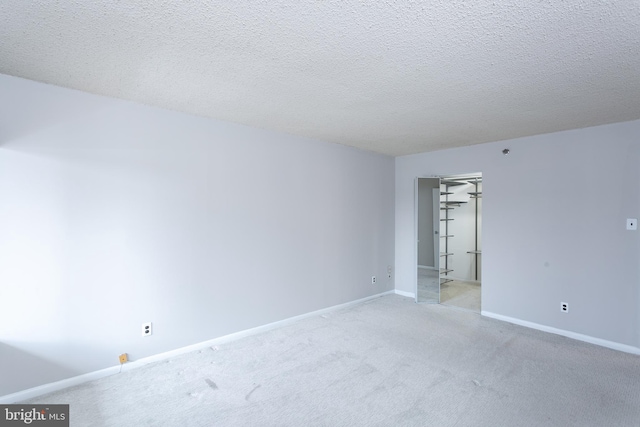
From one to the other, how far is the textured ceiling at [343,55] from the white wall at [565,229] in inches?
21.0

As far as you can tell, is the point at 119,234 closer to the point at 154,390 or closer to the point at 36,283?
the point at 36,283

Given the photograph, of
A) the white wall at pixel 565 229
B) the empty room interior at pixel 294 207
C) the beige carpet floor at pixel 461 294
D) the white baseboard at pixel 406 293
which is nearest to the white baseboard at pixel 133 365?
the empty room interior at pixel 294 207

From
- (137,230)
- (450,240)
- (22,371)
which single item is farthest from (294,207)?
(450,240)

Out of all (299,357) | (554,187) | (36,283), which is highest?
(554,187)

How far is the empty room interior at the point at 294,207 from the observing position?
1.84 meters

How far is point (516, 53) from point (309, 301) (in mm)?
3428

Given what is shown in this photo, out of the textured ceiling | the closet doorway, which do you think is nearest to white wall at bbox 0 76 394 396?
the textured ceiling

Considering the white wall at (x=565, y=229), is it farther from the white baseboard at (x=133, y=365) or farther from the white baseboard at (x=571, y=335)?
the white baseboard at (x=133, y=365)

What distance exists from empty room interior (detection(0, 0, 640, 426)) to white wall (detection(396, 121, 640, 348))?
0.02 metres

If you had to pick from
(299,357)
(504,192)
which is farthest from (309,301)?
(504,192)

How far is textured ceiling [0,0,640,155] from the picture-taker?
1582 millimetres

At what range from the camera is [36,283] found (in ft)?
8.00

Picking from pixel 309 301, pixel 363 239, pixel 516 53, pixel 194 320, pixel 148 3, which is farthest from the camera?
pixel 363 239

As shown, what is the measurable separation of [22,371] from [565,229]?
542 cm
